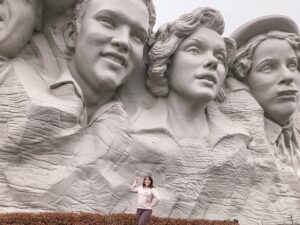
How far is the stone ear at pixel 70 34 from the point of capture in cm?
652

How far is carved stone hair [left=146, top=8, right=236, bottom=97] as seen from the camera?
22.6 feet

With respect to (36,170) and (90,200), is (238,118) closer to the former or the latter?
(90,200)

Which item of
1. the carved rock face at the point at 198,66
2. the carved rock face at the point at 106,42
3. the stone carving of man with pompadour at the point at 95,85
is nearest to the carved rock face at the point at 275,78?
the carved rock face at the point at 198,66

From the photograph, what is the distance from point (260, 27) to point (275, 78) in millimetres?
939

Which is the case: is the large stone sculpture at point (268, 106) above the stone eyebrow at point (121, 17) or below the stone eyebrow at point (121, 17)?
below

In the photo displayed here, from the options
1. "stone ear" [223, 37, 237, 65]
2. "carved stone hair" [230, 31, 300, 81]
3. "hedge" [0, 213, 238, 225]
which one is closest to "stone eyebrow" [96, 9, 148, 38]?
"stone ear" [223, 37, 237, 65]

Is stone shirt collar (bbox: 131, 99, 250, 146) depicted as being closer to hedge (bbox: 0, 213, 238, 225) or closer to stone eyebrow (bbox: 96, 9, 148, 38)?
stone eyebrow (bbox: 96, 9, 148, 38)

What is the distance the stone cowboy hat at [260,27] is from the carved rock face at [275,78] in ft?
0.92

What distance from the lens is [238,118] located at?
7.60m

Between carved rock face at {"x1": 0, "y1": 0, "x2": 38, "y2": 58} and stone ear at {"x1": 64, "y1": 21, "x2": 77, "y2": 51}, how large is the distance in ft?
1.86

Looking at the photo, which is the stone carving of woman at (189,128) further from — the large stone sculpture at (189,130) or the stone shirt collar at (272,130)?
the stone shirt collar at (272,130)

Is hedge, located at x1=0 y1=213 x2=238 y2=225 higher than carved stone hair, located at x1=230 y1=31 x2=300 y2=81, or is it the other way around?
carved stone hair, located at x1=230 y1=31 x2=300 y2=81

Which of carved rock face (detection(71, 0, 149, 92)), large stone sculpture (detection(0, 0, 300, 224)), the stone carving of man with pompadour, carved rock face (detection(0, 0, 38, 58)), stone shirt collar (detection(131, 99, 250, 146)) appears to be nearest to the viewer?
large stone sculpture (detection(0, 0, 300, 224))

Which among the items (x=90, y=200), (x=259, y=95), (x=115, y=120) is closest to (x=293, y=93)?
(x=259, y=95)
